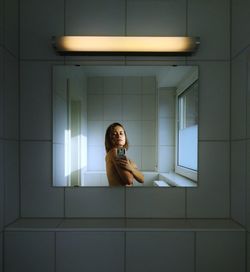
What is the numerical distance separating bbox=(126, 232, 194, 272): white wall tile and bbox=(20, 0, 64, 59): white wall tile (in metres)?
1.03

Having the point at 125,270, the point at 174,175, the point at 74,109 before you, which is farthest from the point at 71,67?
the point at 125,270

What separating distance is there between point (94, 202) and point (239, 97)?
904 mm

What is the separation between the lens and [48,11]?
1.41 m

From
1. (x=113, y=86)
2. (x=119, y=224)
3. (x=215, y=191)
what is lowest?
(x=119, y=224)

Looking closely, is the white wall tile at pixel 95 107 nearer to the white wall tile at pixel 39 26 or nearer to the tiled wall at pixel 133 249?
the white wall tile at pixel 39 26

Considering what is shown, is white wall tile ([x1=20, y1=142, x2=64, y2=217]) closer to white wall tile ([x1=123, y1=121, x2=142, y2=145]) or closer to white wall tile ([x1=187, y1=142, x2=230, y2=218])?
white wall tile ([x1=123, y1=121, x2=142, y2=145])

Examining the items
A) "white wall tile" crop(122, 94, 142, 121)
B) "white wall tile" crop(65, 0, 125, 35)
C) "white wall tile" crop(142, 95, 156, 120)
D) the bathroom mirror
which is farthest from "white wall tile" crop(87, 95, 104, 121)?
"white wall tile" crop(65, 0, 125, 35)

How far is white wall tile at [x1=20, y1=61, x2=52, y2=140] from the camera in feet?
4.63

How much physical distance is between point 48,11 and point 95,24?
0.26m

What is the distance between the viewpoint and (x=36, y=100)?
4.65 feet

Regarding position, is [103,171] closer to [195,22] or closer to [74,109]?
[74,109]

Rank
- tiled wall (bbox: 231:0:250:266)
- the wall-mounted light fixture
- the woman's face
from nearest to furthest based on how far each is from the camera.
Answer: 1. tiled wall (bbox: 231:0:250:266)
2. the wall-mounted light fixture
3. the woman's face

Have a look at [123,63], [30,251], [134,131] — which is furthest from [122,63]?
[30,251]

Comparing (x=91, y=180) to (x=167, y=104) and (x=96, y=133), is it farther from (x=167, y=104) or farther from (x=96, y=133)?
(x=167, y=104)
